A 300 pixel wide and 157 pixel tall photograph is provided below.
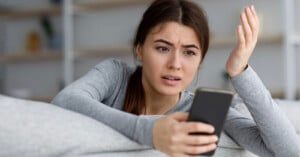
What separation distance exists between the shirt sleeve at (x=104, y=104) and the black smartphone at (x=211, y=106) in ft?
0.31

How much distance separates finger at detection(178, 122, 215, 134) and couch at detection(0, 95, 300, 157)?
0.13 m

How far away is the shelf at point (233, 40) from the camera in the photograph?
337 centimetres

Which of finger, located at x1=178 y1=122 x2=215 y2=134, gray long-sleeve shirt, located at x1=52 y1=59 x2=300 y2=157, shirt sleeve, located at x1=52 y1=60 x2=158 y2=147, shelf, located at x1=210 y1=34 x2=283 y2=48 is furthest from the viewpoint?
shelf, located at x1=210 y1=34 x2=283 y2=48

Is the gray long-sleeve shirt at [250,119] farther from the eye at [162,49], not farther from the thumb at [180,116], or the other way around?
the eye at [162,49]

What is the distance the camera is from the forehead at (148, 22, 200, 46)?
4.28 feet

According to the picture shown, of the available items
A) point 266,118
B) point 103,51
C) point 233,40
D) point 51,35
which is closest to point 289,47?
point 233,40

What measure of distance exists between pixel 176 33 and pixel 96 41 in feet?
9.88

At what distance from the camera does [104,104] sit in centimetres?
114

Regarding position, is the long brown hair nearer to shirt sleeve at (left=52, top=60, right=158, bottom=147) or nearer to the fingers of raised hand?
shirt sleeve at (left=52, top=60, right=158, bottom=147)

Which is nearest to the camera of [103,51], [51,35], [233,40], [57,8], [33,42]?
[233,40]

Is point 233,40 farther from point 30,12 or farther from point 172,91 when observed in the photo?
point 172,91

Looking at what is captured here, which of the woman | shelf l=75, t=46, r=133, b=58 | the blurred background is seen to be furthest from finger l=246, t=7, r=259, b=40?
shelf l=75, t=46, r=133, b=58

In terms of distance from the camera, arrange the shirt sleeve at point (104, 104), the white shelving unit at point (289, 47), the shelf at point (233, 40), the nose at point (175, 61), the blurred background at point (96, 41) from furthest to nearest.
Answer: the blurred background at point (96, 41) → the shelf at point (233, 40) → the white shelving unit at point (289, 47) → the nose at point (175, 61) → the shirt sleeve at point (104, 104)

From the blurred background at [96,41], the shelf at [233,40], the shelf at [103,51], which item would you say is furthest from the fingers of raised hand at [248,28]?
the shelf at [103,51]
